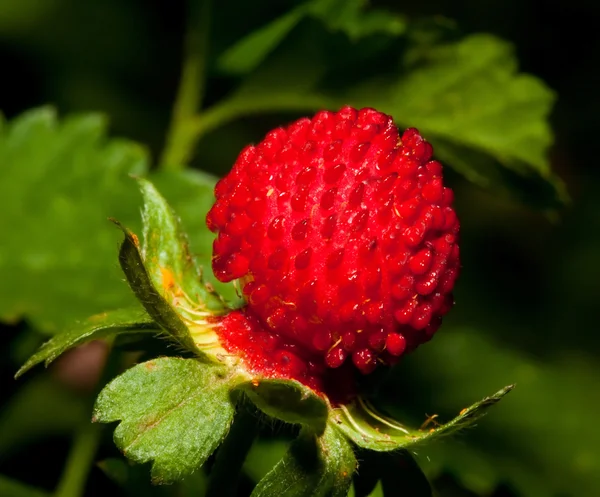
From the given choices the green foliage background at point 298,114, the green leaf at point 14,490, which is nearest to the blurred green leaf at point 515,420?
the green foliage background at point 298,114

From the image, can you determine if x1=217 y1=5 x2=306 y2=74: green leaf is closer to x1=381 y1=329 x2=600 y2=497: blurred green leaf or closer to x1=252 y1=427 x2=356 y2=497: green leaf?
x1=381 y1=329 x2=600 y2=497: blurred green leaf

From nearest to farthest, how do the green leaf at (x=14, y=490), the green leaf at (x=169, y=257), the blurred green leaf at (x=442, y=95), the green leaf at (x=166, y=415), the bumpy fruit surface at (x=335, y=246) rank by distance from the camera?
1. the green leaf at (x=166, y=415)
2. the bumpy fruit surface at (x=335, y=246)
3. the green leaf at (x=169, y=257)
4. the green leaf at (x=14, y=490)
5. the blurred green leaf at (x=442, y=95)

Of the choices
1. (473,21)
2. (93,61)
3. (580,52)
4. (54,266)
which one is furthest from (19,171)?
(580,52)

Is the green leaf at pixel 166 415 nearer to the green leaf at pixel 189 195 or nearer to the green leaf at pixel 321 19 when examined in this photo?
the green leaf at pixel 189 195

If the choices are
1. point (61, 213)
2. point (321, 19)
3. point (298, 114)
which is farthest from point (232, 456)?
point (298, 114)

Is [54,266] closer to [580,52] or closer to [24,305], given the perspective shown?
[24,305]
